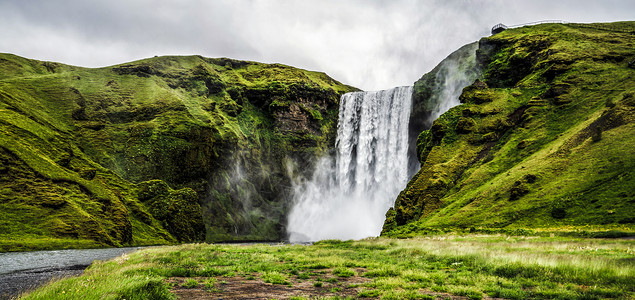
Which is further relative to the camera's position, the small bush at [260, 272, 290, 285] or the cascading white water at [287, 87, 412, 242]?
A: the cascading white water at [287, 87, 412, 242]

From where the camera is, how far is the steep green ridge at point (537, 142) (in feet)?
124

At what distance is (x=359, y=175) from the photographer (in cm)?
10619

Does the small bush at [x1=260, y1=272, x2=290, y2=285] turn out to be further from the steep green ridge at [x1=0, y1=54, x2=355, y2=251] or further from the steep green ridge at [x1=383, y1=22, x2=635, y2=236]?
the steep green ridge at [x1=0, y1=54, x2=355, y2=251]

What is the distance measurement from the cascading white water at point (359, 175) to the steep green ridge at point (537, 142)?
68.7 feet

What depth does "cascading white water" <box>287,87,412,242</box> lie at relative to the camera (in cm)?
9669

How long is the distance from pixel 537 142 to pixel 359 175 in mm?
56520

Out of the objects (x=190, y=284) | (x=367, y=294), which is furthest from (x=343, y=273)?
(x=190, y=284)

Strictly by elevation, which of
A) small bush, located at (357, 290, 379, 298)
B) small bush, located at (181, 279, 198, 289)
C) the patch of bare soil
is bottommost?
small bush, located at (181, 279, 198, 289)

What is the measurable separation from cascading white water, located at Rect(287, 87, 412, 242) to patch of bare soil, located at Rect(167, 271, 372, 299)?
7957cm

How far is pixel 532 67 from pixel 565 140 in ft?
106

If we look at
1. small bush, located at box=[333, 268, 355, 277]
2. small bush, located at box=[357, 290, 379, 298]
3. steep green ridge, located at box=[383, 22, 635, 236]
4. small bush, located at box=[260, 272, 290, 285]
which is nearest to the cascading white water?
steep green ridge, located at box=[383, 22, 635, 236]

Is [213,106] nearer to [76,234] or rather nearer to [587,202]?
[76,234]

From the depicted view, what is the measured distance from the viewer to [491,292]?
12.0 m

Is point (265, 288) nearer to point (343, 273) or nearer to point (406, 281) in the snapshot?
point (343, 273)
